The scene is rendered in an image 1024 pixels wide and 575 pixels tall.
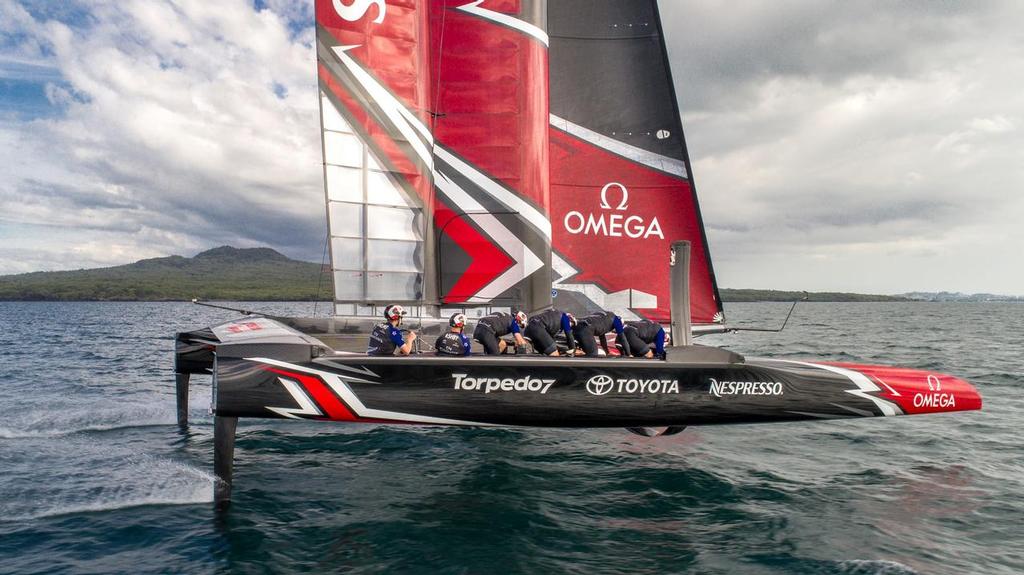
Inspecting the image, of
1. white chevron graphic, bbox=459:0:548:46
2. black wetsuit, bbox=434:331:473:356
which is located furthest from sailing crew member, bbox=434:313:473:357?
white chevron graphic, bbox=459:0:548:46

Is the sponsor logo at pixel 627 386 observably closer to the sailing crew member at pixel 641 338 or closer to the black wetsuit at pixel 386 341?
the sailing crew member at pixel 641 338

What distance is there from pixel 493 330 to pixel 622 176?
3.96 metres

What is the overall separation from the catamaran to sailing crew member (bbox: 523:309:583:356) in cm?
93

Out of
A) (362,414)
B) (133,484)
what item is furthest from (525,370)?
(133,484)

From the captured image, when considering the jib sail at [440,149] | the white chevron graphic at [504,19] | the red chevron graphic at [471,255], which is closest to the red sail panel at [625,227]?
the jib sail at [440,149]

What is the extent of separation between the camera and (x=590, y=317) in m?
7.47

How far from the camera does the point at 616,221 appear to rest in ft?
32.2

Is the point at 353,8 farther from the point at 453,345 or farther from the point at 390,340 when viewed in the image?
the point at 453,345

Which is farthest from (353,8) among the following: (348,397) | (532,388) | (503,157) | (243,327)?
(532,388)

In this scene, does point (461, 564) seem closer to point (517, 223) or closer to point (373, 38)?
point (517, 223)

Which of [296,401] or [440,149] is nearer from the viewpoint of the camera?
[296,401]

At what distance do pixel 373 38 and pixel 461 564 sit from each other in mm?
6922

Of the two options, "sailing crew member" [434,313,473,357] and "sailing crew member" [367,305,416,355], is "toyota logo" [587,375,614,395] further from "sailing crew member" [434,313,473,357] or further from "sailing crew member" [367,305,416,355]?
"sailing crew member" [367,305,416,355]

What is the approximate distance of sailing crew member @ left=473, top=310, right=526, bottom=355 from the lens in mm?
7023
